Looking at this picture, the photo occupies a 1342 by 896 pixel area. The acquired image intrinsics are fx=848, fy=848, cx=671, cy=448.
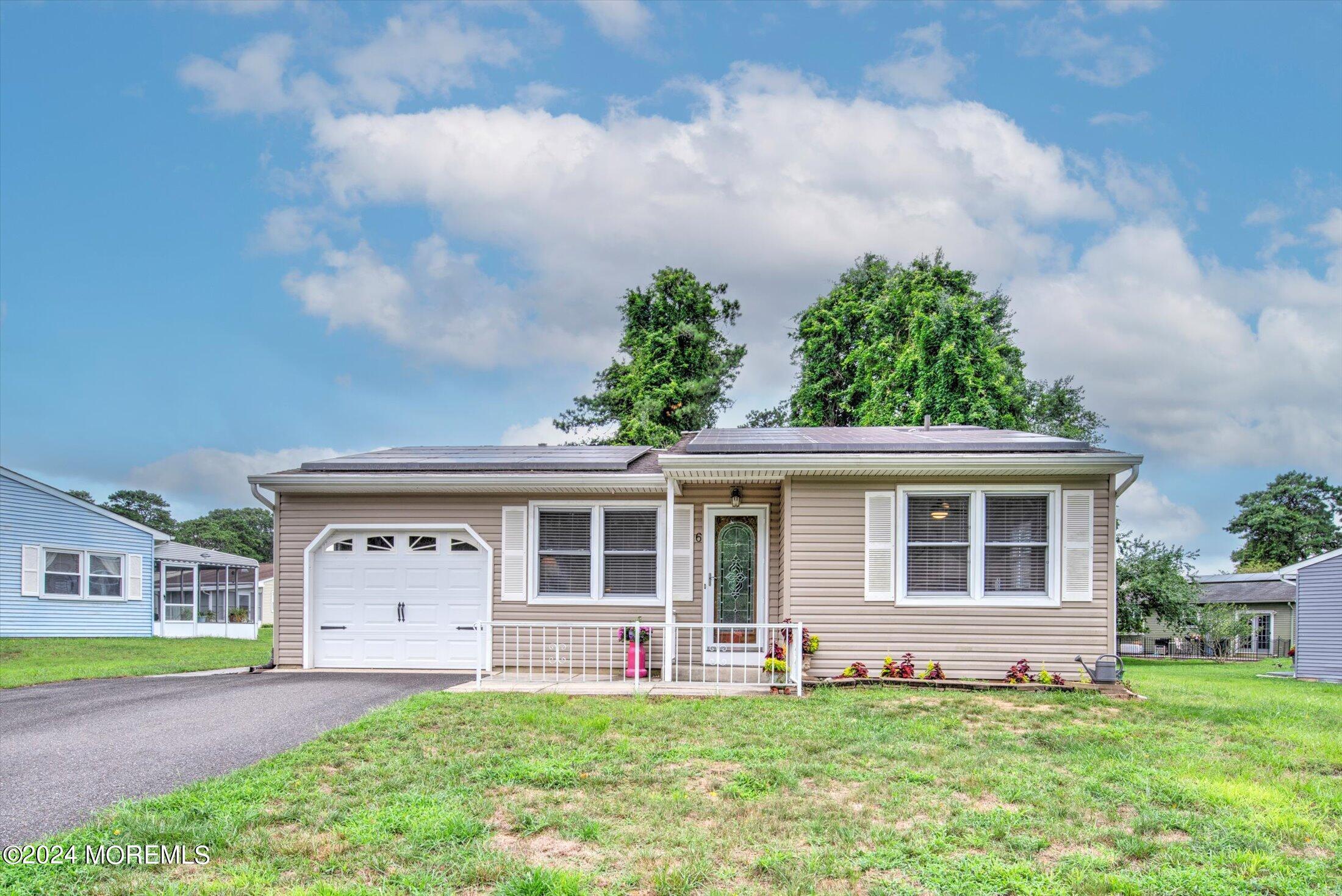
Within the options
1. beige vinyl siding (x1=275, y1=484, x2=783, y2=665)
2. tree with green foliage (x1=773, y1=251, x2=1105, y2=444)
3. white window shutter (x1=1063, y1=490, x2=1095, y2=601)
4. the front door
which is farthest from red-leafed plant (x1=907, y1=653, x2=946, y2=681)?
tree with green foliage (x1=773, y1=251, x2=1105, y2=444)

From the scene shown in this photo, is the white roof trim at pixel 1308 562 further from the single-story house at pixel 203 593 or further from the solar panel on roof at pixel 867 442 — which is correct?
the single-story house at pixel 203 593

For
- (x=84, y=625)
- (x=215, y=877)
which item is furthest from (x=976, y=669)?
(x=84, y=625)

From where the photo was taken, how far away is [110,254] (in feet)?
53.7

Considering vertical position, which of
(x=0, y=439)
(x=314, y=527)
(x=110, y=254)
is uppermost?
(x=110, y=254)

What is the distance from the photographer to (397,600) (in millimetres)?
11555

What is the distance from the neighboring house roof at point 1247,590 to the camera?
3131cm

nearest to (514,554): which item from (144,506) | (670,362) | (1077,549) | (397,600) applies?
(397,600)

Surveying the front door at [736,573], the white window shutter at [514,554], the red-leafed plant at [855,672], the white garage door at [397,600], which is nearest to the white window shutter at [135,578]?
the white garage door at [397,600]

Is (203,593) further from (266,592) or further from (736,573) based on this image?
(736,573)

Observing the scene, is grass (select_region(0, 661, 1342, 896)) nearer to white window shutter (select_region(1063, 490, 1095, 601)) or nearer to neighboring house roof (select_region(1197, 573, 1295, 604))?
white window shutter (select_region(1063, 490, 1095, 601))

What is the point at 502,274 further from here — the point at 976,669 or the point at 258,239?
the point at 976,669

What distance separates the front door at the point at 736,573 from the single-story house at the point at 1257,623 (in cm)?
2562

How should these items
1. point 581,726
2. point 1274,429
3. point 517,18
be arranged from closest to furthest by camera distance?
point 581,726 → point 517,18 → point 1274,429

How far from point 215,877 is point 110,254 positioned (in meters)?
16.5
